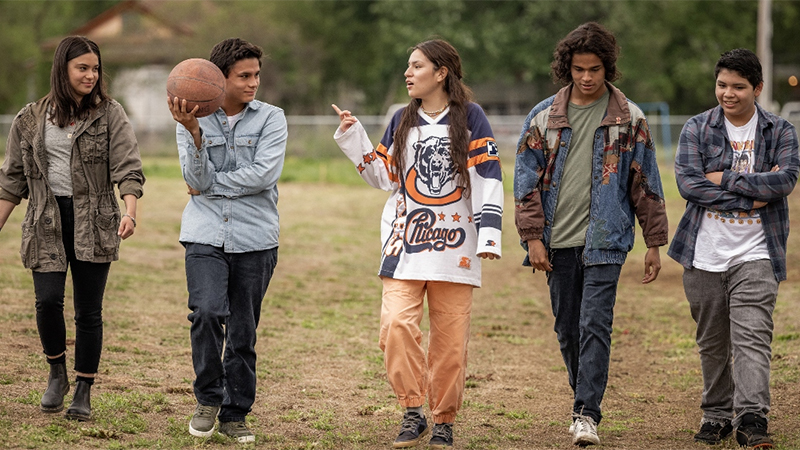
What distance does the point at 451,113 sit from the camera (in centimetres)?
513

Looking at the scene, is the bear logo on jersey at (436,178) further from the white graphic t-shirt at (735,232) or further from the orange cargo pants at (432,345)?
the white graphic t-shirt at (735,232)

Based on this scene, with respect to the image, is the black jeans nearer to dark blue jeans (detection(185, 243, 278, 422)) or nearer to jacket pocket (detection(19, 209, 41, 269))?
jacket pocket (detection(19, 209, 41, 269))

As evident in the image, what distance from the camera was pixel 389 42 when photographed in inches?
1868

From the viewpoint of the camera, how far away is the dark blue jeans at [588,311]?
5.18 m

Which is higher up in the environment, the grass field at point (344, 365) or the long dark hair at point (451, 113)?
the long dark hair at point (451, 113)

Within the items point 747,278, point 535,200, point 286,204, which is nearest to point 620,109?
point 535,200

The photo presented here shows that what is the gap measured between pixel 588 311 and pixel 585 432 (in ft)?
2.06

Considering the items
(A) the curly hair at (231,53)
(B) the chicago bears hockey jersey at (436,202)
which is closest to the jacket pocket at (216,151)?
(A) the curly hair at (231,53)

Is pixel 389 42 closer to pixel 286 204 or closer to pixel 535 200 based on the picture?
pixel 286 204

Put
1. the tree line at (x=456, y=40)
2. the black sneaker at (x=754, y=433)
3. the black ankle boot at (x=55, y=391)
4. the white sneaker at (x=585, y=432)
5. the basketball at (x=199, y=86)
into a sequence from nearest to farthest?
1. the basketball at (x=199, y=86)
2. the black sneaker at (x=754, y=433)
3. the white sneaker at (x=585, y=432)
4. the black ankle boot at (x=55, y=391)
5. the tree line at (x=456, y=40)

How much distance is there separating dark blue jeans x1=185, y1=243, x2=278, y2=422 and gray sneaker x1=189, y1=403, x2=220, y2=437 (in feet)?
0.13

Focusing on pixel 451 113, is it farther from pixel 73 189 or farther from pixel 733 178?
pixel 73 189

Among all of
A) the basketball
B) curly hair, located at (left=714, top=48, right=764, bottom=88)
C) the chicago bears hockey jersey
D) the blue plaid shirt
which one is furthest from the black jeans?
curly hair, located at (left=714, top=48, right=764, bottom=88)

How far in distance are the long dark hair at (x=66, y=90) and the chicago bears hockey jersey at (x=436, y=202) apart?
1432 millimetres
